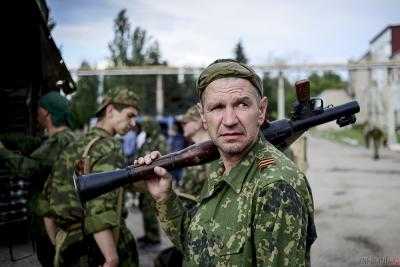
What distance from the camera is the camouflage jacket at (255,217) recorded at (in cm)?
149

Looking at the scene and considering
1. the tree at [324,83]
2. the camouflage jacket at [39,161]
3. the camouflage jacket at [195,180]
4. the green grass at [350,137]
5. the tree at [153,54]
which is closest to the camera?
the camouflage jacket at [39,161]

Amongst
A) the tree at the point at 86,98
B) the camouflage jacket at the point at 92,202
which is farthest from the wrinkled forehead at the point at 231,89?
the tree at the point at 86,98

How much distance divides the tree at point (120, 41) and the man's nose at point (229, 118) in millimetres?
22090

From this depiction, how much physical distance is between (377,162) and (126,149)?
11891 mm

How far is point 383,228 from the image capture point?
7.42 m

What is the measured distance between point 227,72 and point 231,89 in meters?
0.07

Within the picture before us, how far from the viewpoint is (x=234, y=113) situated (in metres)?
1.81

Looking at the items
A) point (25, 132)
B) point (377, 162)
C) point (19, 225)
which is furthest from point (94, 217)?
point (377, 162)

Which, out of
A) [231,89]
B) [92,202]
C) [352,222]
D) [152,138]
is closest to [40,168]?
[92,202]

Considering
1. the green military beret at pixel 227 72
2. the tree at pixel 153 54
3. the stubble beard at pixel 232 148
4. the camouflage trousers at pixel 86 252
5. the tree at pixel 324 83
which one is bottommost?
the camouflage trousers at pixel 86 252

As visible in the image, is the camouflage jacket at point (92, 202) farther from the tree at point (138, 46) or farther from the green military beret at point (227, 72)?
the tree at point (138, 46)

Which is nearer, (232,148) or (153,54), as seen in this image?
(232,148)

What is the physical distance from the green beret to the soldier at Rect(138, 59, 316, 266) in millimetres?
2223

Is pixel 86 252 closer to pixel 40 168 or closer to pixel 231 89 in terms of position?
pixel 40 168
